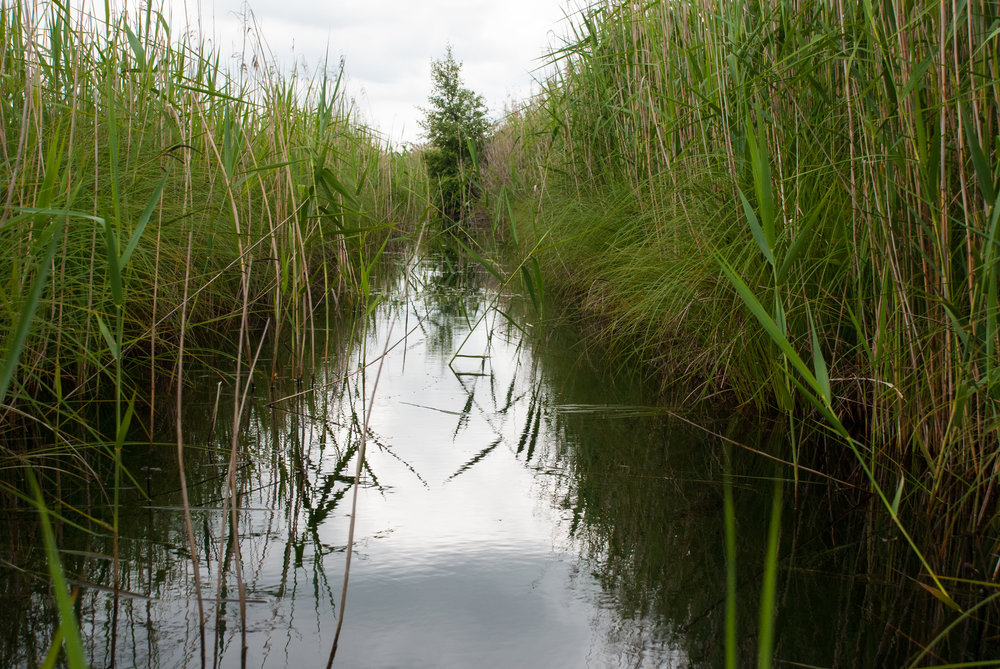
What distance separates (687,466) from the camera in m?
1.94

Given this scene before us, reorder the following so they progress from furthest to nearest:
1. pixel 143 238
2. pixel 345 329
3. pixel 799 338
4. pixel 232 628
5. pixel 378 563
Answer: pixel 345 329, pixel 143 238, pixel 799 338, pixel 378 563, pixel 232 628

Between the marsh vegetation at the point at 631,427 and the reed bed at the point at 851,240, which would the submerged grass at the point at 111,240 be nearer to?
the marsh vegetation at the point at 631,427

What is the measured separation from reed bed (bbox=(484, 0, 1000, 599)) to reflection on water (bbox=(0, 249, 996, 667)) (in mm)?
241

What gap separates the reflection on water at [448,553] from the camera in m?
1.14

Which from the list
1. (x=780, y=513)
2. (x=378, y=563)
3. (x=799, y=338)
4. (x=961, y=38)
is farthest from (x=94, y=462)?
(x=961, y=38)

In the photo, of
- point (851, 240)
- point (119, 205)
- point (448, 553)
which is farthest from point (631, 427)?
point (119, 205)

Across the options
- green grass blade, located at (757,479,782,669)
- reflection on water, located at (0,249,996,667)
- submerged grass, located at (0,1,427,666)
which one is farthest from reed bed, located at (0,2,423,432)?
green grass blade, located at (757,479,782,669)

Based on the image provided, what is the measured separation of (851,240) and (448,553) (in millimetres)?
1215

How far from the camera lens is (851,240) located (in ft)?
6.11

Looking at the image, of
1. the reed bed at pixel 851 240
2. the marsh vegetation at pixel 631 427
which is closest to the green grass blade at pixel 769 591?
the marsh vegetation at pixel 631 427

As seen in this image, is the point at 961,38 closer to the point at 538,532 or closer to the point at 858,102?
the point at 858,102

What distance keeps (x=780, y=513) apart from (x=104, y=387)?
199 centimetres

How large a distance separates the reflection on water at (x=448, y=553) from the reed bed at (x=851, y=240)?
24cm

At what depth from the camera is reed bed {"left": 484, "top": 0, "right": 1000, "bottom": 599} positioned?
55.1 inches
